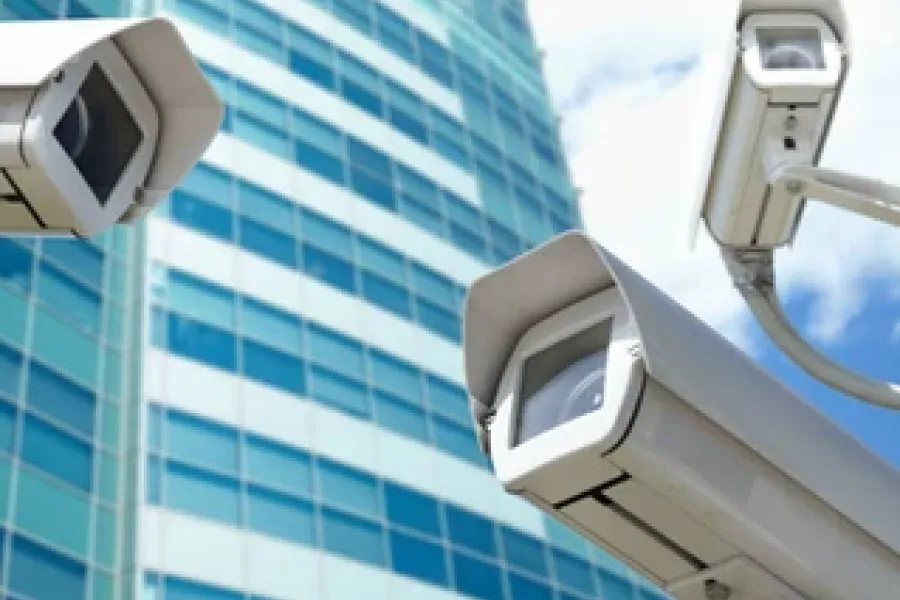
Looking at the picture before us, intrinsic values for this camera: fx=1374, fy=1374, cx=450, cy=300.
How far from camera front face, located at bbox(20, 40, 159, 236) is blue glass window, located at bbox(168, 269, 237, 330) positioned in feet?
60.5

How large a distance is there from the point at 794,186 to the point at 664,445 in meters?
0.74

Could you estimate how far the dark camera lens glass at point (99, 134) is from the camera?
2.47 metres

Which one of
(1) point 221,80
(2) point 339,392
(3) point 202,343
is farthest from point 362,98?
(3) point 202,343

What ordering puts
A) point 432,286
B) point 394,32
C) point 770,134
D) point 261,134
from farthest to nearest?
point 394,32 < point 432,286 < point 261,134 < point 770,134

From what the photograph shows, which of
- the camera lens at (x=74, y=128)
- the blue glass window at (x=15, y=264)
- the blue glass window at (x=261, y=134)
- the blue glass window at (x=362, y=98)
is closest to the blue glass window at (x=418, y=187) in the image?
the blue glass window at (x=362, y=98)

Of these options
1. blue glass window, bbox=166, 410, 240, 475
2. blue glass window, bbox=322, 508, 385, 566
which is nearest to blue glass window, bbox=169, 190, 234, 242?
blue glass window, bbox=166, 410, 240, 475

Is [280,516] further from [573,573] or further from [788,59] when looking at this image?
[788,59]

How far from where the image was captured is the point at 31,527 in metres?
16.4

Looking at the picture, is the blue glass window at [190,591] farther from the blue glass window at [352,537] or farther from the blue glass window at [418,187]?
the blue glass window at [418,187]

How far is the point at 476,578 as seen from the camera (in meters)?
21.9

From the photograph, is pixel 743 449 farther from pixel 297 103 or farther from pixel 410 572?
pixel 297 103

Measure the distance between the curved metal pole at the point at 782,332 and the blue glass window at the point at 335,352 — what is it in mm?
19410

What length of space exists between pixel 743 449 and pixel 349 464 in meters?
19.1

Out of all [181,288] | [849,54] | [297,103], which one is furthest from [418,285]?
[849,54]
